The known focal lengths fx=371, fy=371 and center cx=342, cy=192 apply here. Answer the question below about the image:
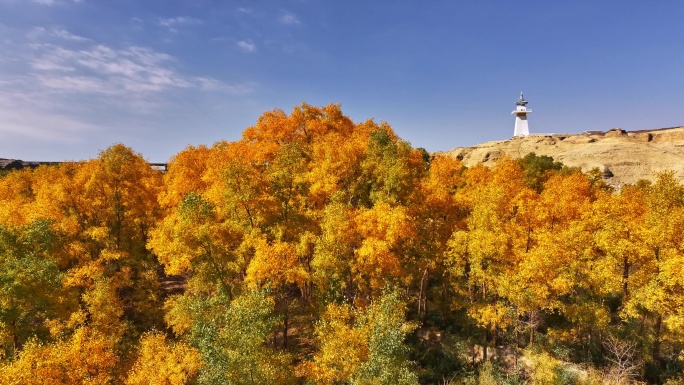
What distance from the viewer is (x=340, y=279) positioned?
3534 cm

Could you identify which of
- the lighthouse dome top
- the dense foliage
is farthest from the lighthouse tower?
the dense foliage

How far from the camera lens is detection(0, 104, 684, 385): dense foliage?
90.1ft

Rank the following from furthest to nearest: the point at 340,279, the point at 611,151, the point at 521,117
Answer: the point at 521,117 < the point at 611,151 < the point at 340,279

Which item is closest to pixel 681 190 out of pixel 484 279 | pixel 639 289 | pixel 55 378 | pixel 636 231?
pixel 636 231

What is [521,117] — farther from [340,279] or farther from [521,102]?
[340,279]

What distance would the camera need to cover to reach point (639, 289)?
30484mm

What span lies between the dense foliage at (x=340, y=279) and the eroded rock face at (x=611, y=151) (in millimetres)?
52822

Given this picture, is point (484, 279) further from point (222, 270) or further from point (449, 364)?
point (222, 270)

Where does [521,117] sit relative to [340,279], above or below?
above

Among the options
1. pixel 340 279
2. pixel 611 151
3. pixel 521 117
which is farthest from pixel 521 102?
pixel 340 279

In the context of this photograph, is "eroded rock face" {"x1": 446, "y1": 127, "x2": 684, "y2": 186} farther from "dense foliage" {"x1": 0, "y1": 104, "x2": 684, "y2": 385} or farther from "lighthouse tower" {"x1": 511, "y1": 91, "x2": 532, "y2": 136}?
"dense foliage" {"x1": 0, "y1": 104, "x2": 684, "y2": 385}

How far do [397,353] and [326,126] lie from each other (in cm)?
4330

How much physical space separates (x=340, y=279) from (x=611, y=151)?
90097mm

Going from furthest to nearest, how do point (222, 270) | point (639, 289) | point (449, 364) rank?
point (449, 364) → point (222, 270) → point (639, 289)
